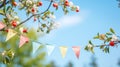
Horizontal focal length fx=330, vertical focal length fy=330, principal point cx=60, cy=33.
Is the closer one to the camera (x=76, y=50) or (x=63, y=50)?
(x=63, y=50)

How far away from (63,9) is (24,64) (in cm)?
1429

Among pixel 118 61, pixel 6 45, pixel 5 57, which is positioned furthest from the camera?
pixel 118 61

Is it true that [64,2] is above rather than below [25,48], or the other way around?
above

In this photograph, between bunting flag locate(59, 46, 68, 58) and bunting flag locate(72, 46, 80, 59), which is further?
bunting flag locate(72, 46, 80, 59)

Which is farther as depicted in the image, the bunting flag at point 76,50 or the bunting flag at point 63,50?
the bunting flag at point 76,50

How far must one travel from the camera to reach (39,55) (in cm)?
2155

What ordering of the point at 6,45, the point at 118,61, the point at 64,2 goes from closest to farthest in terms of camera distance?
the point at 64,2 < the point at 6,45 < the point at 118,61

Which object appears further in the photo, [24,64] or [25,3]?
[24,64]

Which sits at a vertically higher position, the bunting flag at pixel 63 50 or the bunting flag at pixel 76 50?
the bunting flag at pixel 63 50

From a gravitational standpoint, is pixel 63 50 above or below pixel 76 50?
above

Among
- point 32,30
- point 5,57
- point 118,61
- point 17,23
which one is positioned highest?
point 17,23

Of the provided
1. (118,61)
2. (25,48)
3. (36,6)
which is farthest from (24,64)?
(118,61)

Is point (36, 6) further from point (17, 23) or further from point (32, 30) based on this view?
point (32, 30)

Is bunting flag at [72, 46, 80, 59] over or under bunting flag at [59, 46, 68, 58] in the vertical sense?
under
